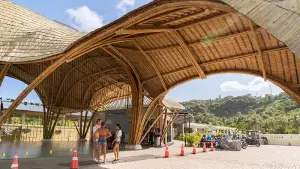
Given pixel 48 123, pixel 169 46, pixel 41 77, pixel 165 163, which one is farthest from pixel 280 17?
pixel 48 123

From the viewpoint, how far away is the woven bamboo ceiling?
1247 centimetres

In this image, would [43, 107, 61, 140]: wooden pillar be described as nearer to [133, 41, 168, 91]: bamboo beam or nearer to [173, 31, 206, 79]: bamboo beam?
[133, 41, 168, 91]: bamboo beam

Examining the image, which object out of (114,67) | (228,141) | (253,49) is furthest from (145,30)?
(228,141)

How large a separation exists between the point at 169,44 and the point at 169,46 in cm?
19

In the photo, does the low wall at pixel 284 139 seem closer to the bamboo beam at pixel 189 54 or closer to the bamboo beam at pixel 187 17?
the bamboo beam at pixel 189 54

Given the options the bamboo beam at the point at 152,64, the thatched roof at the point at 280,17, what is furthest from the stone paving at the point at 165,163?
the bamboo beam at the point at 152,64

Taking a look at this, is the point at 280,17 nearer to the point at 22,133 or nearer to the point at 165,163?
the point at 165,163

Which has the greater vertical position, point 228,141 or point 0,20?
point 0,20

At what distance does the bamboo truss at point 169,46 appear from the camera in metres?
11.7

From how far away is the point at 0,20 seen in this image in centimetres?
1903

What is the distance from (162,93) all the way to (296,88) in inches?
440

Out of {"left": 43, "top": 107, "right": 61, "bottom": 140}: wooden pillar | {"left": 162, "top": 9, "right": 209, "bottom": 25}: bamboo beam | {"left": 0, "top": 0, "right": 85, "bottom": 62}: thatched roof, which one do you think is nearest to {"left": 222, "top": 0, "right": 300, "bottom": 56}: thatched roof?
{"left": 162, "top": 9, "right": 209, "bottom": 25}: bamboo beam

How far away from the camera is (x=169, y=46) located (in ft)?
56.4

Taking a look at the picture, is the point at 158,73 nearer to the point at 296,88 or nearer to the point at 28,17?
the point at 296,88
